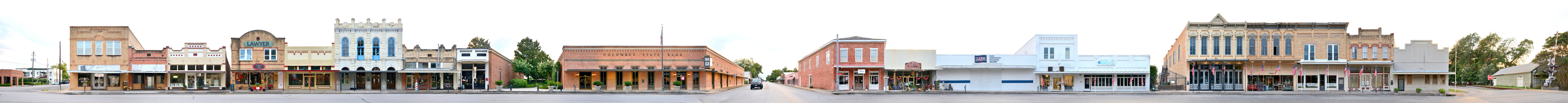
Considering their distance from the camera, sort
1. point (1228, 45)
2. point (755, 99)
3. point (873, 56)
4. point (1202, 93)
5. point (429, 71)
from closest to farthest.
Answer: point (755, 99) < point (1202, 93) < point (429, 71) < point (873, 56) < point (1228, 45)

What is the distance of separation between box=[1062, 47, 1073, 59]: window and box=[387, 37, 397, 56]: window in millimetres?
31974

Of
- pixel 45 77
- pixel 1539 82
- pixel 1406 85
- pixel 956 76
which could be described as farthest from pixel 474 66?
pixel 45 77

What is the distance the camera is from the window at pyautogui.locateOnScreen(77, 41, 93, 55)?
136 ft

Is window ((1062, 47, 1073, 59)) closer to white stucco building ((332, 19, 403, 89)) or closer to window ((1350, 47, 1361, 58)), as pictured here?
window ((1350, 47, 1361, 58))

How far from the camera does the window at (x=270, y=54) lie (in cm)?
4150

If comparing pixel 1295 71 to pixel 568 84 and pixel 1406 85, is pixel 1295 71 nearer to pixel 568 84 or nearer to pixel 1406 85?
pixel 1406 85

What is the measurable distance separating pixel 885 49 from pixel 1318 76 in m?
22.3

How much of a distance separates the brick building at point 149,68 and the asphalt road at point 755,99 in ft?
→ 21.9

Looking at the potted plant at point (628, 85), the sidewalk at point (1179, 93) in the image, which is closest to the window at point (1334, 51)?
the sidewalk at point (1179, 93)

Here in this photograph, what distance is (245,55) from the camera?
41656mm

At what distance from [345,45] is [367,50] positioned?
106 cm

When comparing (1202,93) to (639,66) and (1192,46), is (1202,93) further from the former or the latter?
(639,66)

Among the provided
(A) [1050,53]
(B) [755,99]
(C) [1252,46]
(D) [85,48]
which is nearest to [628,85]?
(B) [755,99]

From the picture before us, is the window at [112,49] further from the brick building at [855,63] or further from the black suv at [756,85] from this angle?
the brick building at [855,63]
